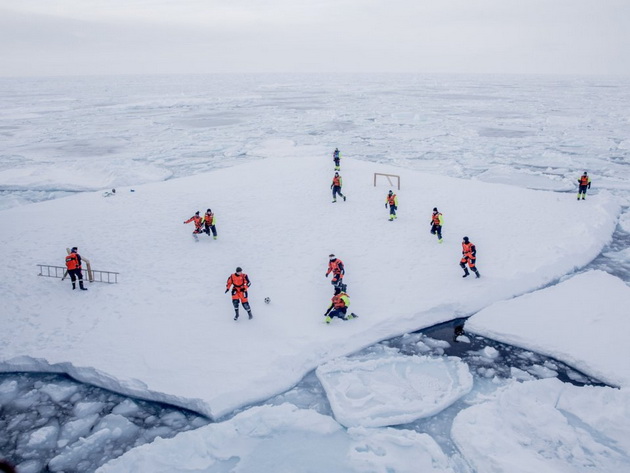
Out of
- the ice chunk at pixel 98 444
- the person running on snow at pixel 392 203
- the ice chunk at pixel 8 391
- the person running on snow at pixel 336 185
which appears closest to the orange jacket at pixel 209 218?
the person running on snow at pixel 336 185

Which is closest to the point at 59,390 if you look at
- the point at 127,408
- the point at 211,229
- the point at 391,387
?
the point at 127,408

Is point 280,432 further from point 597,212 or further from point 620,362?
point 597,212

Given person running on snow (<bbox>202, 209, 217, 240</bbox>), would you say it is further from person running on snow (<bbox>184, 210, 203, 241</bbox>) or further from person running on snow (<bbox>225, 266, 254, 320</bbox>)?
person running on snow (<bbox>225, 266, 254, 320</bbox>)

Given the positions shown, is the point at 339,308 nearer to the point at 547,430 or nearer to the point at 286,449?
the point at 286,449

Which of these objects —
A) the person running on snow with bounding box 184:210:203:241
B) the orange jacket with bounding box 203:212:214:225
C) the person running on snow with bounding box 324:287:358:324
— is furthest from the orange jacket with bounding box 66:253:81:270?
the person running on snow with bounding box 324:287:358:324

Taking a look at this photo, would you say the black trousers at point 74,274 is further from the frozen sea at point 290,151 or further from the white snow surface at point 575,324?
the white snow surface at point 575,324
